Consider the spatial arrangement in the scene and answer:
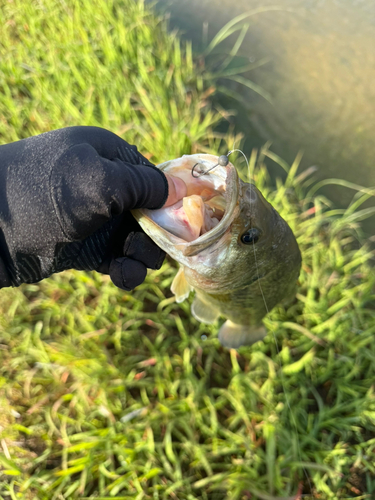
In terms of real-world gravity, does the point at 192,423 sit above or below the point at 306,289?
below

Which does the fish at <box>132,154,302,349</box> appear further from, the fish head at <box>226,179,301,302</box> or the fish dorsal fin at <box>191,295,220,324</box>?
the fish dorsal fin at <box>191,295,220,324</box>

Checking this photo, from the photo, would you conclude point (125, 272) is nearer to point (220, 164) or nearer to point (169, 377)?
point (220, 164)

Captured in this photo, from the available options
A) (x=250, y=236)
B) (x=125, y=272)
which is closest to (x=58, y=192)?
(x=125, y=272)

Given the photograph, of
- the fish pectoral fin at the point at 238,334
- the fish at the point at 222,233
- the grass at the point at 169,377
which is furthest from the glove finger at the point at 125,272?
the grass at the point at 169,377

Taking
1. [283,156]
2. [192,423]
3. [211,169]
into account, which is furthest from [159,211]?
[283,156]

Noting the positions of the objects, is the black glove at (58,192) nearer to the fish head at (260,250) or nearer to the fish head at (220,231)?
Result: the fish head at (220,231)

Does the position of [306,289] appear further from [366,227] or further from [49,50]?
[49,50]
